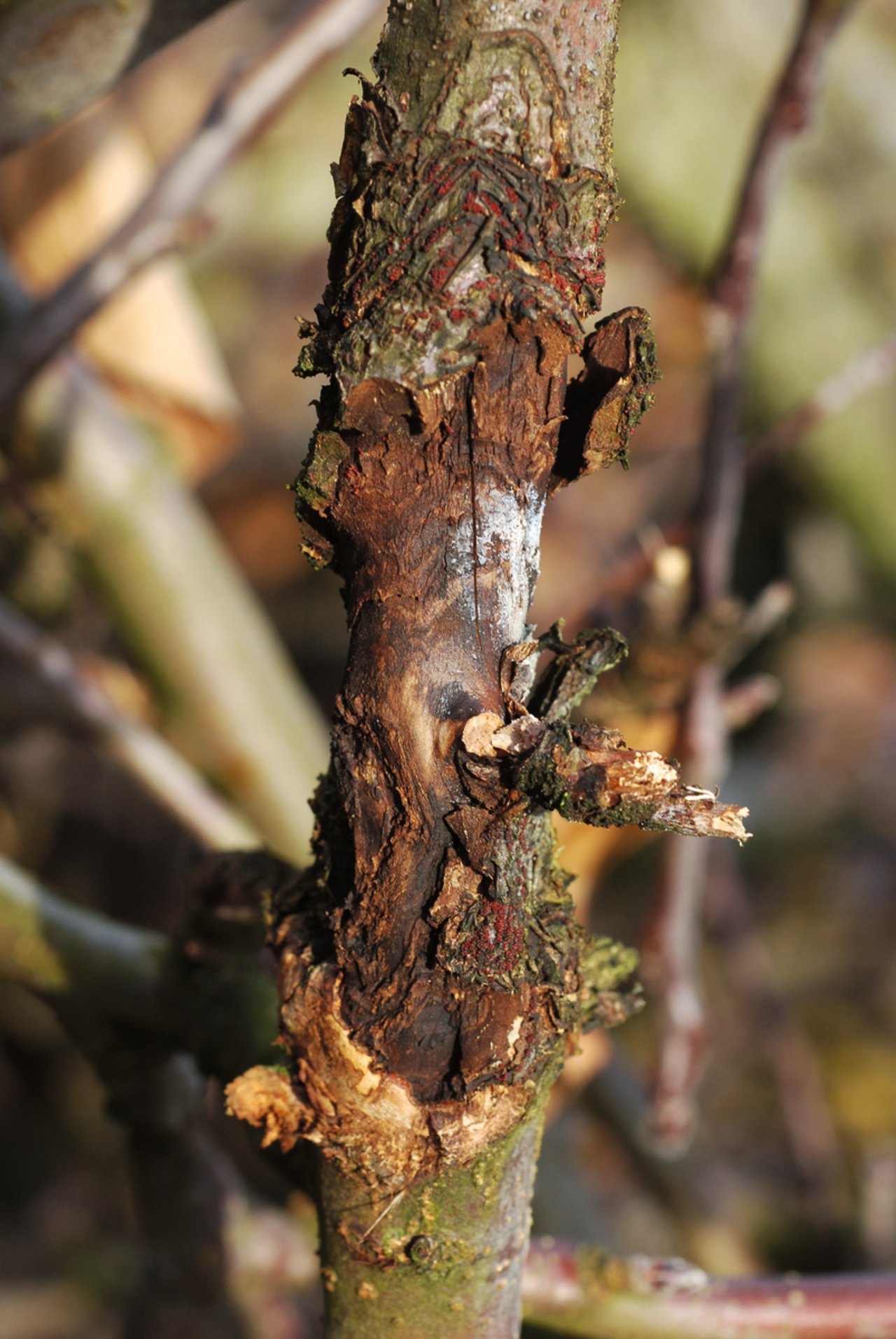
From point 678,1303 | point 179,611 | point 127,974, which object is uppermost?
point 179,611

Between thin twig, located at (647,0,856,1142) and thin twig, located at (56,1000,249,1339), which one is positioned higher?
thin twig, located at (647,0,856,1142)

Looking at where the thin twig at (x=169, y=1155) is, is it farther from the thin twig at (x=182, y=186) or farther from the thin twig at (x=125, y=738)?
the thin twig at (x=182, y=186)

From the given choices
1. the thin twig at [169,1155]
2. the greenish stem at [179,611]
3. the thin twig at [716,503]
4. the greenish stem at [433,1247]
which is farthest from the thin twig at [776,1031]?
the greenish stem at [433,1247]

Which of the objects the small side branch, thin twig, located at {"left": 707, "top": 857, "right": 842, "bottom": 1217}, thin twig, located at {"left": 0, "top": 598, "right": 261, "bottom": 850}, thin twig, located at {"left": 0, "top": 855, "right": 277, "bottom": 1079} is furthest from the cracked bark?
thin twig, located at {"left": 707, "top": 857, "right": 842, "bottom": 1217}

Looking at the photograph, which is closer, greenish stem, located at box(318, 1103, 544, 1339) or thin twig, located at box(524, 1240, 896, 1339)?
greenish stem, located at box(318, 1103, 544, 1339)

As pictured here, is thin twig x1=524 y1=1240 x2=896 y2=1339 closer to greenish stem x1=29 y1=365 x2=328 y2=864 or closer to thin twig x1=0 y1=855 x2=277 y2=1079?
thin twig x1=0 y1=855 x2=277 y2=1079

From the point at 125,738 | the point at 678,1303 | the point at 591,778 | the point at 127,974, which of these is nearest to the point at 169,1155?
the point at 127,974

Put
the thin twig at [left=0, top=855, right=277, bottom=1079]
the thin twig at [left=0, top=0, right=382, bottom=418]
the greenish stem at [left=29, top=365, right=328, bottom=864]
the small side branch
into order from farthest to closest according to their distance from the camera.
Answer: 1. the greenish stem at [left=29, top=365, right=328, bottom=864]
2. the thin twig at [left=0, top=0, right=382, bottom=418]
3. the thin twig at [left=0, top=855, right=277, bottom=1079]
4. the small side branch

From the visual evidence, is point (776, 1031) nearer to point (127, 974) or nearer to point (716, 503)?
point (716, 503)
